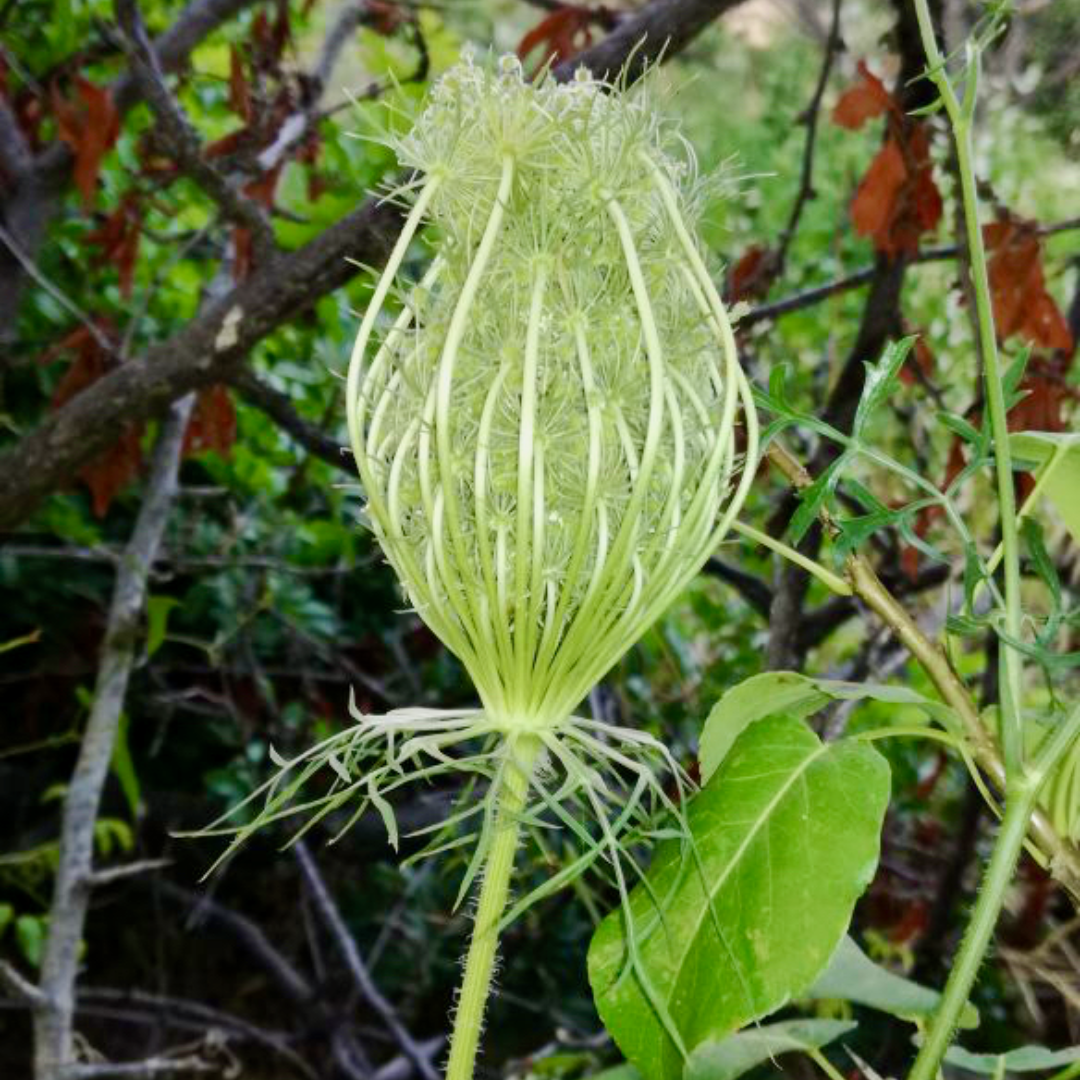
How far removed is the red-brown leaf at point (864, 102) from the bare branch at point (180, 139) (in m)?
0.45

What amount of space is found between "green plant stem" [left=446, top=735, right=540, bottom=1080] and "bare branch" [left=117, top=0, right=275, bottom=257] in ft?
2.43

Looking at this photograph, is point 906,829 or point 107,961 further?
point 107,961

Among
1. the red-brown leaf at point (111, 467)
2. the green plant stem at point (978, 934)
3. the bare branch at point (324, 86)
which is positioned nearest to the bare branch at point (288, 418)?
the red-brown leaf at point (111, 467)

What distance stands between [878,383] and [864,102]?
2.14ft

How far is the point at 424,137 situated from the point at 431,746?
157 millimetres

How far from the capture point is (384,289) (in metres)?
0.31

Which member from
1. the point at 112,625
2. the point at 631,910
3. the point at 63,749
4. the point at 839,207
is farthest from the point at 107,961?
the point at 631,910

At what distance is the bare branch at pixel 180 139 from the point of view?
929 mm

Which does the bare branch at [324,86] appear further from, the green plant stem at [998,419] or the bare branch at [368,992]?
the green plant stem at [998,419]

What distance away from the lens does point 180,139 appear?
36.7 inches

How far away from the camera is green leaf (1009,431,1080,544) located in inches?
16.2

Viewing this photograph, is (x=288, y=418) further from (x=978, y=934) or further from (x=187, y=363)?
(x=978, y=934)

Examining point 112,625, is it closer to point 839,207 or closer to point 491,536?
point 491,536

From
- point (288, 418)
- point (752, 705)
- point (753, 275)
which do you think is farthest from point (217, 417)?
point (752, 705)
